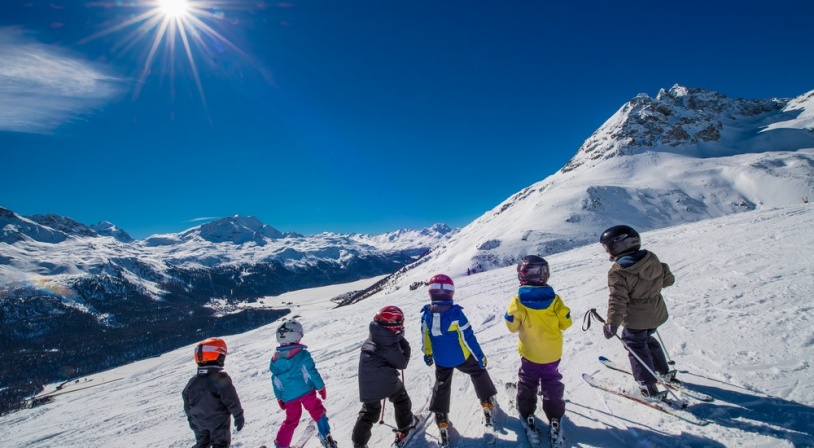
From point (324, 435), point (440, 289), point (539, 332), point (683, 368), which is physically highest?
point (440, 289)

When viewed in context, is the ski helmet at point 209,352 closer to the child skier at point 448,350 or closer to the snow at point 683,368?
the snow at point 683,368

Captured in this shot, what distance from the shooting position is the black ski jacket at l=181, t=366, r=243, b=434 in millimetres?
5234

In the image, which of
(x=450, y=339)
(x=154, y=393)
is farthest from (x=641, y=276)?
(x=154, y=393)

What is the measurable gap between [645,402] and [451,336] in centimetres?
295

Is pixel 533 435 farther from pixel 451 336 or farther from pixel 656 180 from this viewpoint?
pixel 656 180

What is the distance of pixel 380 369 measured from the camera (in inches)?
208

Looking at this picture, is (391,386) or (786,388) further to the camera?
(391,386)

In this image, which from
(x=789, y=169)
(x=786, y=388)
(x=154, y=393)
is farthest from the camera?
(x=789, y=169)

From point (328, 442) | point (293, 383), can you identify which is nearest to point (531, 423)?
point (328, 442)

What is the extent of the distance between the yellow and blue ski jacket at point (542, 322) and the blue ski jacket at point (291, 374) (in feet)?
11.2

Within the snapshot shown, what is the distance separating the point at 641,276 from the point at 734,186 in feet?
273

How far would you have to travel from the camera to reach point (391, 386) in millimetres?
5266

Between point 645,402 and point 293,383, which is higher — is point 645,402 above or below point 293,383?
below

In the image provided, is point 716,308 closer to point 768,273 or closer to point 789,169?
point 768,273
